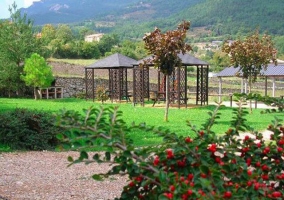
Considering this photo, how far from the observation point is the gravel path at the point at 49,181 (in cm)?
527

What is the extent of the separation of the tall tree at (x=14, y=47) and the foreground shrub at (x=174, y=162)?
2468cm

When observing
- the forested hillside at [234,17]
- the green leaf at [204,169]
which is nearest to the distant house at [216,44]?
the forested hillside at [234,17]

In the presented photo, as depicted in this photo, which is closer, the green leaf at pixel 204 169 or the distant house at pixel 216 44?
the green leaf at pixel 204 169

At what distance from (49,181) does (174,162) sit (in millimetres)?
4221

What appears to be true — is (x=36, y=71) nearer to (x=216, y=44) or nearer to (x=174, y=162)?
(x=174, y=162)

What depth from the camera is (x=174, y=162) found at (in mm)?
2006

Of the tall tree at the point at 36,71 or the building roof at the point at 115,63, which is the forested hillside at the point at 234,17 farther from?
the tall tree at the point at 36,71

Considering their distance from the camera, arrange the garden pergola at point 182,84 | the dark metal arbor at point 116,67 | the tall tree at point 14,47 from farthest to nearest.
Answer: the tall tree at point 14,47 → the dark metal arbor at point 116,67 → the garden pergola at point 182,84

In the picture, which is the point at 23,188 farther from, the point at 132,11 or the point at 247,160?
the point at 132,11

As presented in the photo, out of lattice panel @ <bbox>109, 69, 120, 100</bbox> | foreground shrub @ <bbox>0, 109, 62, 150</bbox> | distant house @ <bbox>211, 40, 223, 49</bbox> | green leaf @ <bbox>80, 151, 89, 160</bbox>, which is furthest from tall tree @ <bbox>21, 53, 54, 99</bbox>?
distant house @ <bbox>211, 40, 223, 49</bbox>

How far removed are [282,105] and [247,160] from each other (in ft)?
1.72

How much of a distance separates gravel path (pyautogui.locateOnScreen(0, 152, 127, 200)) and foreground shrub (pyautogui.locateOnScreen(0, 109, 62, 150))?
0.68 m

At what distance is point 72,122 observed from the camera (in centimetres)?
196

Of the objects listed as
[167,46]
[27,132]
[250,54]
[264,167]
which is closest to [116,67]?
[250,54]
